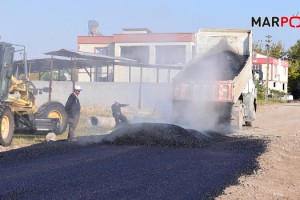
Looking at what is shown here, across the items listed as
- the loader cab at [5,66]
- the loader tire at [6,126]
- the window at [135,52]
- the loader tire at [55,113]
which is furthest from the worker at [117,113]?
the window at [135,52]

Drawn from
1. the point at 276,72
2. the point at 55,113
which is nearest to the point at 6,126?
the point at 55,113

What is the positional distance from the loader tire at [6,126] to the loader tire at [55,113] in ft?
7.07

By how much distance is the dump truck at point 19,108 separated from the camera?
14719mm

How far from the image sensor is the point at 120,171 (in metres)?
9.54

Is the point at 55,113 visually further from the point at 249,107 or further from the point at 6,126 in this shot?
the point at 249,107

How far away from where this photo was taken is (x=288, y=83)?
293ft

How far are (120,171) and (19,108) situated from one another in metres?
7.40

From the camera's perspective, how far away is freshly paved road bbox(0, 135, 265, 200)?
25.4 feet

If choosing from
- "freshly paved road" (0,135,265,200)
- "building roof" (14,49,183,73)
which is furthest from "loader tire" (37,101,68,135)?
"building roof" (14,49,183,73)

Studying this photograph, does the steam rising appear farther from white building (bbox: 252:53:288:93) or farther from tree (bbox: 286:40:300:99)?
tree (bbox: 286:40:300:99)

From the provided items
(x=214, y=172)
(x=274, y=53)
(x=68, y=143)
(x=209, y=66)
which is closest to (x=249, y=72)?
(x=209, y=66)

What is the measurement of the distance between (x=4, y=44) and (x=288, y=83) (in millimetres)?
79454

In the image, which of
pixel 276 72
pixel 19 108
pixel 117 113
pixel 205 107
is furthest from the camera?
pixel 276 72

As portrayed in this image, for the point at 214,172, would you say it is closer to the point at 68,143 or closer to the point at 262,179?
the point at 262,179
